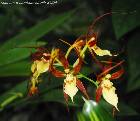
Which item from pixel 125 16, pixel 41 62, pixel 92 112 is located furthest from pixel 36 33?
pixel 92 112

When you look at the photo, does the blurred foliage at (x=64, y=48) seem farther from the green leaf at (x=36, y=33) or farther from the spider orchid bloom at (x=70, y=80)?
the spider orchid bloom at (x=70, y=80)

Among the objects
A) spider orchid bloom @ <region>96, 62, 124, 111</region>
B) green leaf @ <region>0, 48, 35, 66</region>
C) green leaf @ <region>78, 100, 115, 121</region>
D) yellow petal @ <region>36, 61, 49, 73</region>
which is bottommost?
green leaf @ <region>78, 100, 115, 121</region>

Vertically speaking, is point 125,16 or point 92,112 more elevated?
point 125,16

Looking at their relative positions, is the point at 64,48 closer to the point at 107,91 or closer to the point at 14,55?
the point at 14,55

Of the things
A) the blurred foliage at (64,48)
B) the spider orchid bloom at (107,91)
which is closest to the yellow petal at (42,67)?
the spider orchid bloom at (107,91)

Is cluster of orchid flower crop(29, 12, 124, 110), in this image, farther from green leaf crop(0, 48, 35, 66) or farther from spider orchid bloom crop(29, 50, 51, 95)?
green leaf crop(0, 48, 35, 66)

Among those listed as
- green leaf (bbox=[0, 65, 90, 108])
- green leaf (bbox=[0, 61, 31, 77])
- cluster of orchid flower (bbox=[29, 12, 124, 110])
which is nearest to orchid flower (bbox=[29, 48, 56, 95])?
cluster of orchid flower (bbox=[29, 12, 124, 110])
